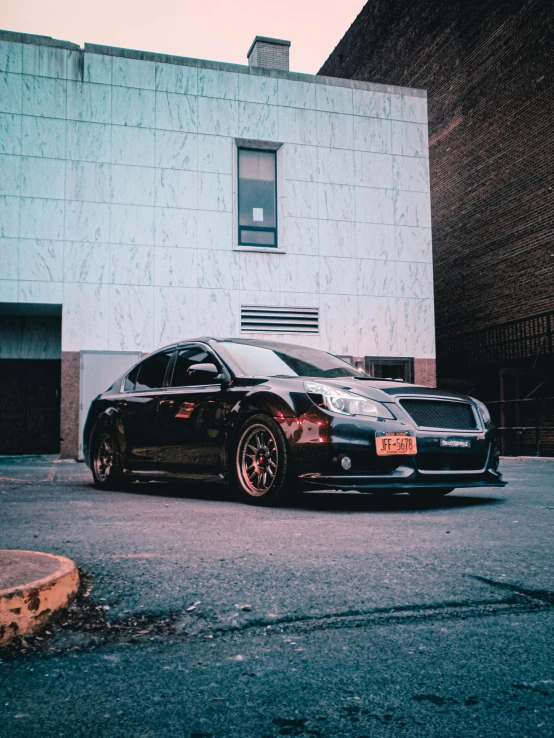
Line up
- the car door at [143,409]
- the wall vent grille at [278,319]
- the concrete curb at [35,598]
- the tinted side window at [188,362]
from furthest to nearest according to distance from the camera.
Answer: the wall vent grille at [278,319] → the car door at [143,409] → the tinted side window at [188,362] → the concrete curb at [35,598]

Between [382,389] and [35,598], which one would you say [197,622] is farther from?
[382,389]

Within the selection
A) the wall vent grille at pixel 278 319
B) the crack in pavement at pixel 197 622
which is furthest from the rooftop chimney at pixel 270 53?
the crack in pavement at pixel 197 622

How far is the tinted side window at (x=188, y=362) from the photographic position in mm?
7375

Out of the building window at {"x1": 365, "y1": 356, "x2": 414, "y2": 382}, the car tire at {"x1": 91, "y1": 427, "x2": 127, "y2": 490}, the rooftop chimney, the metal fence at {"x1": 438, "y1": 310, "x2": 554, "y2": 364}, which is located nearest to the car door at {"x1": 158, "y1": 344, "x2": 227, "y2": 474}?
the car tire at {"x1": 91, "y1": 427, "x2": 127, "y2": 490}

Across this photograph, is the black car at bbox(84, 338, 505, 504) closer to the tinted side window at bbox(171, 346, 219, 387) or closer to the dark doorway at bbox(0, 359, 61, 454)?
Result: the tinted side window at bbox(171, 346, 219, 387)

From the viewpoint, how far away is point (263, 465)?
6.42 meters

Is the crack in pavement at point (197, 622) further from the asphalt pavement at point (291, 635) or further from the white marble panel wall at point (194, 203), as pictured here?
the white marble panel wall at point (194, 203)

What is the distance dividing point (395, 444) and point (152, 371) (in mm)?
3052

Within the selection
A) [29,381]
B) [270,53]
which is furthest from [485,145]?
[29,381]

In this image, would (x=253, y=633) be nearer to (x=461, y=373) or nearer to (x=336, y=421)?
(x=336, y=421)

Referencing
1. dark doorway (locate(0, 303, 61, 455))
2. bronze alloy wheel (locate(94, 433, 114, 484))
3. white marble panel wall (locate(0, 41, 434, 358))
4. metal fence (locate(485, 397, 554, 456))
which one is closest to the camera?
bronze alloy wheel (locate(94, 433, 114, 484))

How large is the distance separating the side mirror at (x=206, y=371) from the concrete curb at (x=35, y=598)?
387 cm

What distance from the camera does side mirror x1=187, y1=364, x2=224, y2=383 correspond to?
695 cm

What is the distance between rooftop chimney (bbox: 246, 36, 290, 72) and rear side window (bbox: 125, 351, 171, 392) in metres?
13.4
